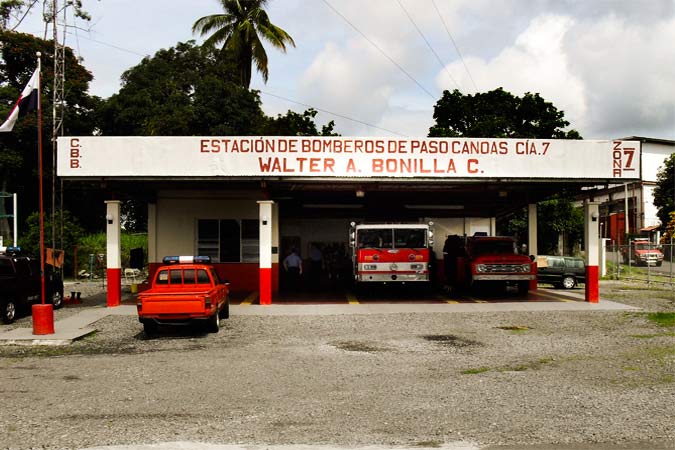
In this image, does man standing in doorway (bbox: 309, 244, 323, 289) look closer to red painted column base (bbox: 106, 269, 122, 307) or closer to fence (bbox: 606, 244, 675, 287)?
red painted column base (bbox: 106, 269, 122, 307)

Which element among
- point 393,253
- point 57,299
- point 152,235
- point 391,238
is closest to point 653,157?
point 391,238

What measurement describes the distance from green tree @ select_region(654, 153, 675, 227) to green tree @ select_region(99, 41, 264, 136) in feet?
124

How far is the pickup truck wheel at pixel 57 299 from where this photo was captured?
2223 cm

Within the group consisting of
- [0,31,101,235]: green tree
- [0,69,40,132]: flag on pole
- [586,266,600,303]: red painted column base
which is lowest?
[586,266,600,303]: red painted column base

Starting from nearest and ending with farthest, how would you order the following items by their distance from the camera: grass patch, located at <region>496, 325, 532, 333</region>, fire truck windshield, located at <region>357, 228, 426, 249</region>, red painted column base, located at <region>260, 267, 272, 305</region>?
1. grass patch, located at <region>496, 325, 532, 333</region>
2. red painted column base, located at <region>260, 267, 272, 305</region>
3. fire truck windshield, located at <region>357, 228, 426, 249</region>

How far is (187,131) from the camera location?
148 ft

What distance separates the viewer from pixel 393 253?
73.2ft

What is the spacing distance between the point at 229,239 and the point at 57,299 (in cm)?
670

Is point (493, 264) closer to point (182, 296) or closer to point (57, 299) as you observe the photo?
point (182, 296)

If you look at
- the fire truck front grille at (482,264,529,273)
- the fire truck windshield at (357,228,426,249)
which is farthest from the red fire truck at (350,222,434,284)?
the fire truck front grille at (482,264,529,273)

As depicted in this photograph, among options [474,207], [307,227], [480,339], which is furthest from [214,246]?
[480,339]

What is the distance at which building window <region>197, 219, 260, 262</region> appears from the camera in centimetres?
2661

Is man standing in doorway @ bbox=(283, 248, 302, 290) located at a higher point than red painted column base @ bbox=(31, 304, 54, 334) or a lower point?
higher

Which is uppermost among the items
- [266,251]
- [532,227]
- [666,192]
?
[666,192]
